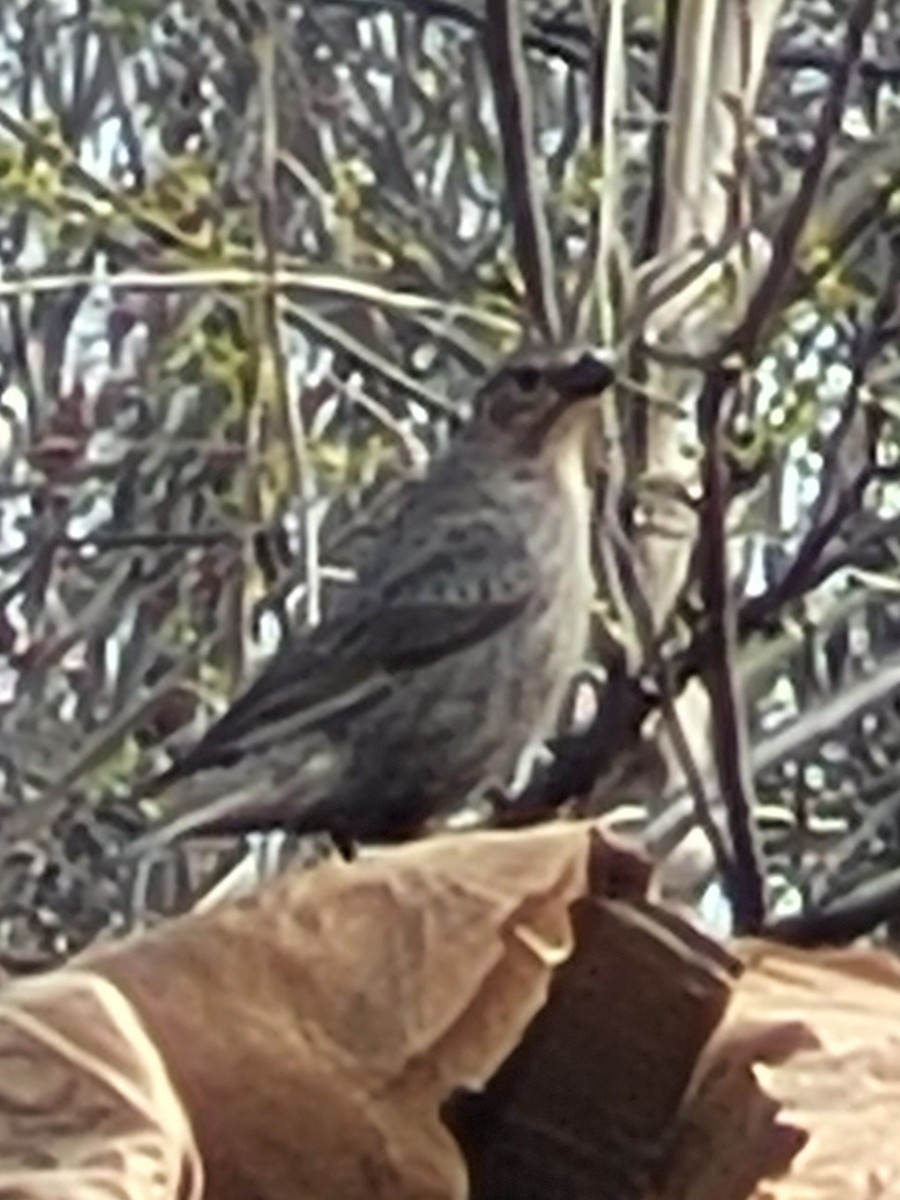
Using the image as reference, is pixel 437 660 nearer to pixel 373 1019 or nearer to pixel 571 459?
pixel 571 459

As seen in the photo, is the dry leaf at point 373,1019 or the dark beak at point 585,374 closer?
the dry leaf at point 373,1019

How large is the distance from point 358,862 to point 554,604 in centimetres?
53

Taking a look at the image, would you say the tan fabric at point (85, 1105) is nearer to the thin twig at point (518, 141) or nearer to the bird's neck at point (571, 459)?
the thin twig at point (518, 141)

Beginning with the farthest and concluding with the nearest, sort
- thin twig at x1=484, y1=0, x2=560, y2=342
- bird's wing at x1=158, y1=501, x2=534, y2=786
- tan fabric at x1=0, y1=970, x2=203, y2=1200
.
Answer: bird's wing at x1=158, y1=501, x2=534, y2=786 < thin twig at x1=484, y1=0, x2=560, y2=342 < tan fabric at x1=0, y1=970, x2=203, y2=1200

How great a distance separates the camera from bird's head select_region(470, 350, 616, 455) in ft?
3.81

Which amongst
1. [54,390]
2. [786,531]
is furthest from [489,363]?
[54,390]

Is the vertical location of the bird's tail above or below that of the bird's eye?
below

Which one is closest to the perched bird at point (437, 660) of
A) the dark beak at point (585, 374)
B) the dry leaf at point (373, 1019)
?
the dark beak at point (585, 374)

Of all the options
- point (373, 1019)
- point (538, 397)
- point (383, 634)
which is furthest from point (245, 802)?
point (373, 1019)

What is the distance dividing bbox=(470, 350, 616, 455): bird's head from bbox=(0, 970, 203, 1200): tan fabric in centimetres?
61

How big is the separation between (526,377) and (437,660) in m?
0.11

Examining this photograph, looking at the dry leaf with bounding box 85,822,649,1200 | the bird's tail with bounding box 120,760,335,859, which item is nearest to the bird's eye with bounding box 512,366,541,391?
the bird's tail with bounding box 120,760,335,859

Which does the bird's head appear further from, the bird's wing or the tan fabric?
the tan fabric

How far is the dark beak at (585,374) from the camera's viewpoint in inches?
45.1
